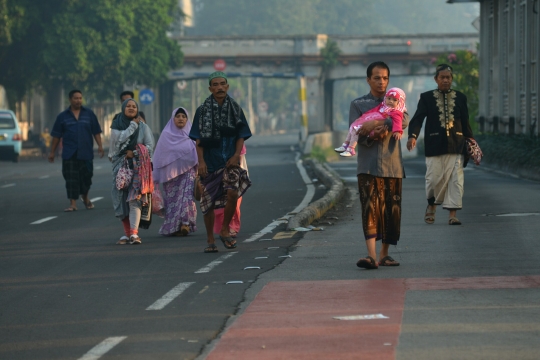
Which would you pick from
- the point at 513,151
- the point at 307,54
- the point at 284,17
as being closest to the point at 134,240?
the point at 513,151

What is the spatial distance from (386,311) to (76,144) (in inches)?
448

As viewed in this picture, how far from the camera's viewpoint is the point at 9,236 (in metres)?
14.6

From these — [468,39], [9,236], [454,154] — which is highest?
[468,39]

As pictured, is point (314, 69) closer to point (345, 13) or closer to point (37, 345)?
point (37, 345)

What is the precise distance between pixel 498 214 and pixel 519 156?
10494 mm

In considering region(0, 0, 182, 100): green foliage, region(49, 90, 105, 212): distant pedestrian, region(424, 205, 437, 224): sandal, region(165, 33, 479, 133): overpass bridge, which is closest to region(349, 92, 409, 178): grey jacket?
region(424, 205, 437, 224): sandal

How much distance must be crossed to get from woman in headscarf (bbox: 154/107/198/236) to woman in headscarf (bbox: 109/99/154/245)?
1.83 feet

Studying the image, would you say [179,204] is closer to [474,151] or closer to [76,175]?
[474,151]

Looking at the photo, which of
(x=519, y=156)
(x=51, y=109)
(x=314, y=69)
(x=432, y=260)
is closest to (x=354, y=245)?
(x=432, y=260)

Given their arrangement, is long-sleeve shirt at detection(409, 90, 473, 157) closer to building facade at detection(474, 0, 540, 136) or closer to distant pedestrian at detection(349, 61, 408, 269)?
distant pedestrian at detection(349, 61, 408, 269)

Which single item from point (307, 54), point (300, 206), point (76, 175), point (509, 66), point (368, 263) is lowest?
point (300, 206)

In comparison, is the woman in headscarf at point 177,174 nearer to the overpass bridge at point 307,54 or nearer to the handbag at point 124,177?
the handbag at point 124,177

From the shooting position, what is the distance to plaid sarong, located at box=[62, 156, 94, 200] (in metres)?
18.5

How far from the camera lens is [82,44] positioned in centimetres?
5319
